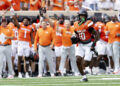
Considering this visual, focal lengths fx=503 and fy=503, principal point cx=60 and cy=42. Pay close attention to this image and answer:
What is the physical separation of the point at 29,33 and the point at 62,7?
11.4 ft

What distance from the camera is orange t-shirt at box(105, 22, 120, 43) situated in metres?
18.6

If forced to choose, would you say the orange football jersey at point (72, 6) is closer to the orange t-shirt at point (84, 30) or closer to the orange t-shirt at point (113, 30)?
the orange t-shirt at point (113, 30)

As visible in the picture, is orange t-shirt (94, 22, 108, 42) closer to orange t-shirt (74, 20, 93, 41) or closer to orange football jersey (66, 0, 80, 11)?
orange football jersey (66, 0, 80, 11)

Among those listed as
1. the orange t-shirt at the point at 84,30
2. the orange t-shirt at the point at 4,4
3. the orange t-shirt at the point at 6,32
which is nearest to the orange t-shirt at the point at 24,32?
the orange t-shirt at the point at 6,32

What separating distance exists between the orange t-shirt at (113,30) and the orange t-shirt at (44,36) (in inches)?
102

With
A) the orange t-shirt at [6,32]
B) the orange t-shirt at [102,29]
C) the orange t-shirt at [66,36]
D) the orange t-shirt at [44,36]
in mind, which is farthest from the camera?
the orange t-shirt at [102,29]

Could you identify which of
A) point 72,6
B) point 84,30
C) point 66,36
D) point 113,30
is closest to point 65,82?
point 84,30

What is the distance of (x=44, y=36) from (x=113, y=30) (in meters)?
3.01

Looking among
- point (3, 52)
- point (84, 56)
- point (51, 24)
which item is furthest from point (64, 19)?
point (84, 56)

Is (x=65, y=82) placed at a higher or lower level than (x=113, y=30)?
lower

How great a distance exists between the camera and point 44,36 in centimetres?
1698

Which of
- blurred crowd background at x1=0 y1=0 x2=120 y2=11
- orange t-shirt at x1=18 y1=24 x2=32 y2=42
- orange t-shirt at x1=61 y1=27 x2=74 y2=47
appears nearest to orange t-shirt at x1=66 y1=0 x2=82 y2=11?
blurred crowd background at x1=0 y1=0 x2=120 y2=11

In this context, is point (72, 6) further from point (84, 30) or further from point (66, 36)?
point (84, 30)

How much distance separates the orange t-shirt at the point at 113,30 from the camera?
1858 cm
